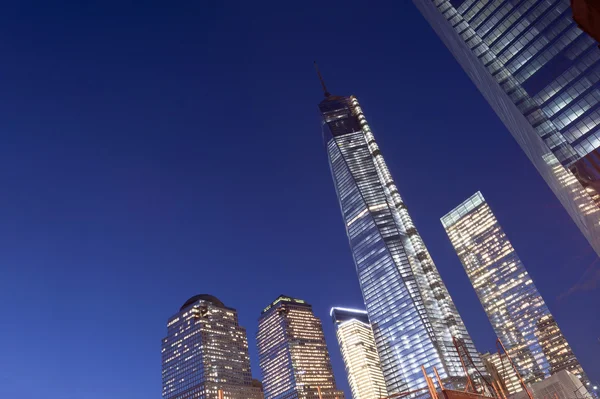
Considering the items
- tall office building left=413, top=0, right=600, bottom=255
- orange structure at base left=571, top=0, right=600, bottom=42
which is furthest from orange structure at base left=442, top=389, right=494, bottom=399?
tall office building left=413, top=0, right=600, bottom=255

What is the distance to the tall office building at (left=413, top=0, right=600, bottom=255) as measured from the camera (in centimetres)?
8012

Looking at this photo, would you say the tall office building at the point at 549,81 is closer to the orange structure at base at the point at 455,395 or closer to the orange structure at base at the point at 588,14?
the orange structure at base at the point at 455,395

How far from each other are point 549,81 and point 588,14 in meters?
89.4

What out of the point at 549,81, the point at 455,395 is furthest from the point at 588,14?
the point at 549,81

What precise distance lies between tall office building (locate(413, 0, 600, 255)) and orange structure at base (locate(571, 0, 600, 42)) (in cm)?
6985

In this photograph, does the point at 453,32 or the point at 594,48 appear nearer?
the point at 594,48

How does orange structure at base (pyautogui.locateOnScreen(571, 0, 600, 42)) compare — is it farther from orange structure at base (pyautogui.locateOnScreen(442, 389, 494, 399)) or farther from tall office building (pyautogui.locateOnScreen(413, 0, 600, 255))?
tall office building (pyautogui.locateOnScreen(413, 0, 600, 255))

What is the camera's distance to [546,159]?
92.4 m

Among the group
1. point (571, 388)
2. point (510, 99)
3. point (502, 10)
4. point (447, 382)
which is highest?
point (502, 10)

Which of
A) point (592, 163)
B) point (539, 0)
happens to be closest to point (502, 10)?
point (539, 0)

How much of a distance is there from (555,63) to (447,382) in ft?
462

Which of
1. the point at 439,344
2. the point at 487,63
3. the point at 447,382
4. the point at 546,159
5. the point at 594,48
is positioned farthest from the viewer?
the point at 439,344

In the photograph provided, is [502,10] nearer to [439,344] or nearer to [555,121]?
[555,121]

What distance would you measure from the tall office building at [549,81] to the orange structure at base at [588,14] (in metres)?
69.8
